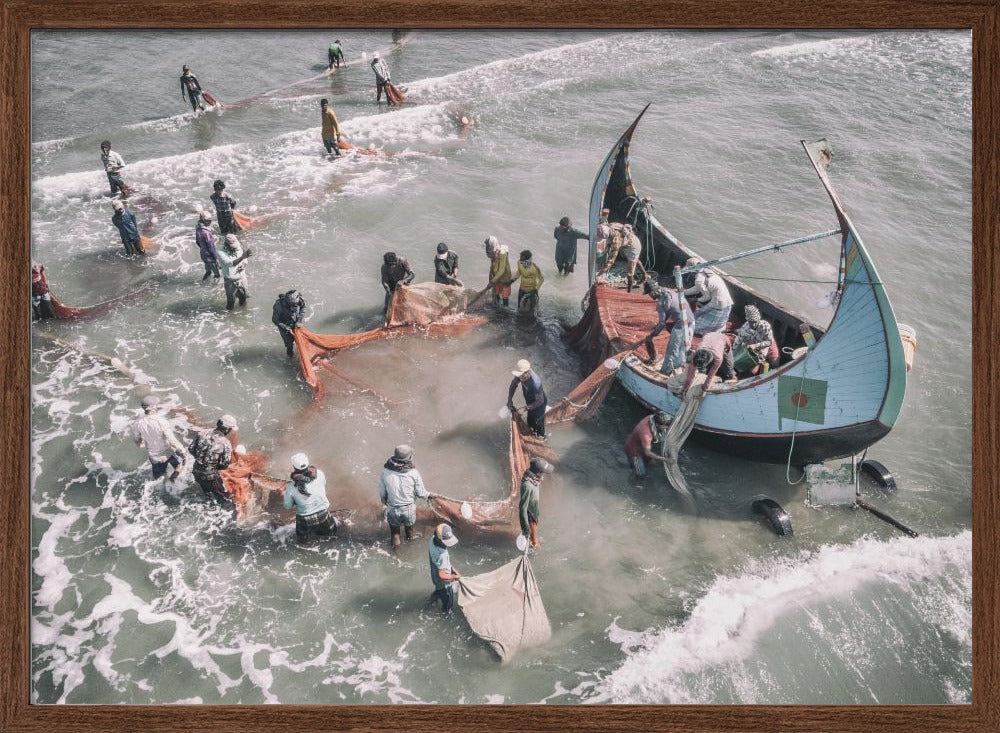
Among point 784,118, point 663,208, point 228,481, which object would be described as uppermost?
point 784,118

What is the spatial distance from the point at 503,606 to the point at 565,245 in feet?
30.9

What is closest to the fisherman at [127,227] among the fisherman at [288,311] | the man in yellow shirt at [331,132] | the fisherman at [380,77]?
the fisherman at [288,311]

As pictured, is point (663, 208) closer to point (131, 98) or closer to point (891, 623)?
point (891, 623)

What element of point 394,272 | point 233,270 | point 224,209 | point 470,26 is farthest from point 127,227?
point 470,26

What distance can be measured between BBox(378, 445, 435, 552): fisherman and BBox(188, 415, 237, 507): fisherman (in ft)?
8.42

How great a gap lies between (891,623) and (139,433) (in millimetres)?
11008

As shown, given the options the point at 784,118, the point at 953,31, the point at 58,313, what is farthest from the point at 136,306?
the point at 784,118

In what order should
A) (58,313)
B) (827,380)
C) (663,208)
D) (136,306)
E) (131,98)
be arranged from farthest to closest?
(131,98) → (663,208) → (136,306) → (58,313) → (827,380)

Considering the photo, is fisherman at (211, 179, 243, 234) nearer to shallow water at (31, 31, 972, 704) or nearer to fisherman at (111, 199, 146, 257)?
shallow water at (31, 31, 972, 704)

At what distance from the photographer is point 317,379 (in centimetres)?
1315

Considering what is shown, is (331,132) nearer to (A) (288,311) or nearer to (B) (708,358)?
(A) (288,311)

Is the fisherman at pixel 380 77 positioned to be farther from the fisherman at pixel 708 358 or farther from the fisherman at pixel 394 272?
the fisherman at pixel 708 358

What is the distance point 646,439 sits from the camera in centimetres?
1121

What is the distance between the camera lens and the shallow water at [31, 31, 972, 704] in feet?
28.0
